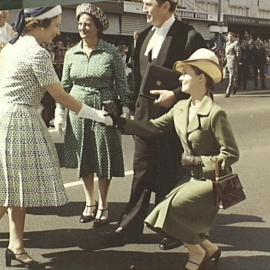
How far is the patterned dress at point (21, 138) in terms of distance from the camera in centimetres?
409

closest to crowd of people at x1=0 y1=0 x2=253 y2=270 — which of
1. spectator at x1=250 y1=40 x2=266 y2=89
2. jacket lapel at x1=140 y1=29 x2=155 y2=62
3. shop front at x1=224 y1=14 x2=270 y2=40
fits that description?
jacket lapel at x1=140 y1=29 x2=155 y2=62

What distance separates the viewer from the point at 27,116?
4137 millimetres

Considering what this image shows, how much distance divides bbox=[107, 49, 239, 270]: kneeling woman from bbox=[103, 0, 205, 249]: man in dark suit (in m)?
0.44

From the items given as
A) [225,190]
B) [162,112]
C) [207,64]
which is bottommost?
[225,190]

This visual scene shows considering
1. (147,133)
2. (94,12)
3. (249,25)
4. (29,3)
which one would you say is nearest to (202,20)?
(249,25)

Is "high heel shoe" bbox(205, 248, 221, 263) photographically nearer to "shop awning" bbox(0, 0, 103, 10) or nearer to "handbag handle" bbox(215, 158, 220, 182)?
"handbag handle" bbox(215, 158, 220, 182)

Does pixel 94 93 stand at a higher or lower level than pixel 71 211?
higher

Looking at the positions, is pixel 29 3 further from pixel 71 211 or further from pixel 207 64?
pixel 71 211

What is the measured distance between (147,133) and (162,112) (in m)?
0.39

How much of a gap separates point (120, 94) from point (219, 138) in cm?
164

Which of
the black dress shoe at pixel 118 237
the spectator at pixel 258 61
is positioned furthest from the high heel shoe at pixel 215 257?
the spectator at pixel 258 61

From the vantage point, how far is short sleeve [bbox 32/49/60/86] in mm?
4031

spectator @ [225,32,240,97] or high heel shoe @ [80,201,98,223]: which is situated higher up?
spectator @ [225,32,240,97]

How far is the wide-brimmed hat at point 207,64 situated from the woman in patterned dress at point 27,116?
65cm
